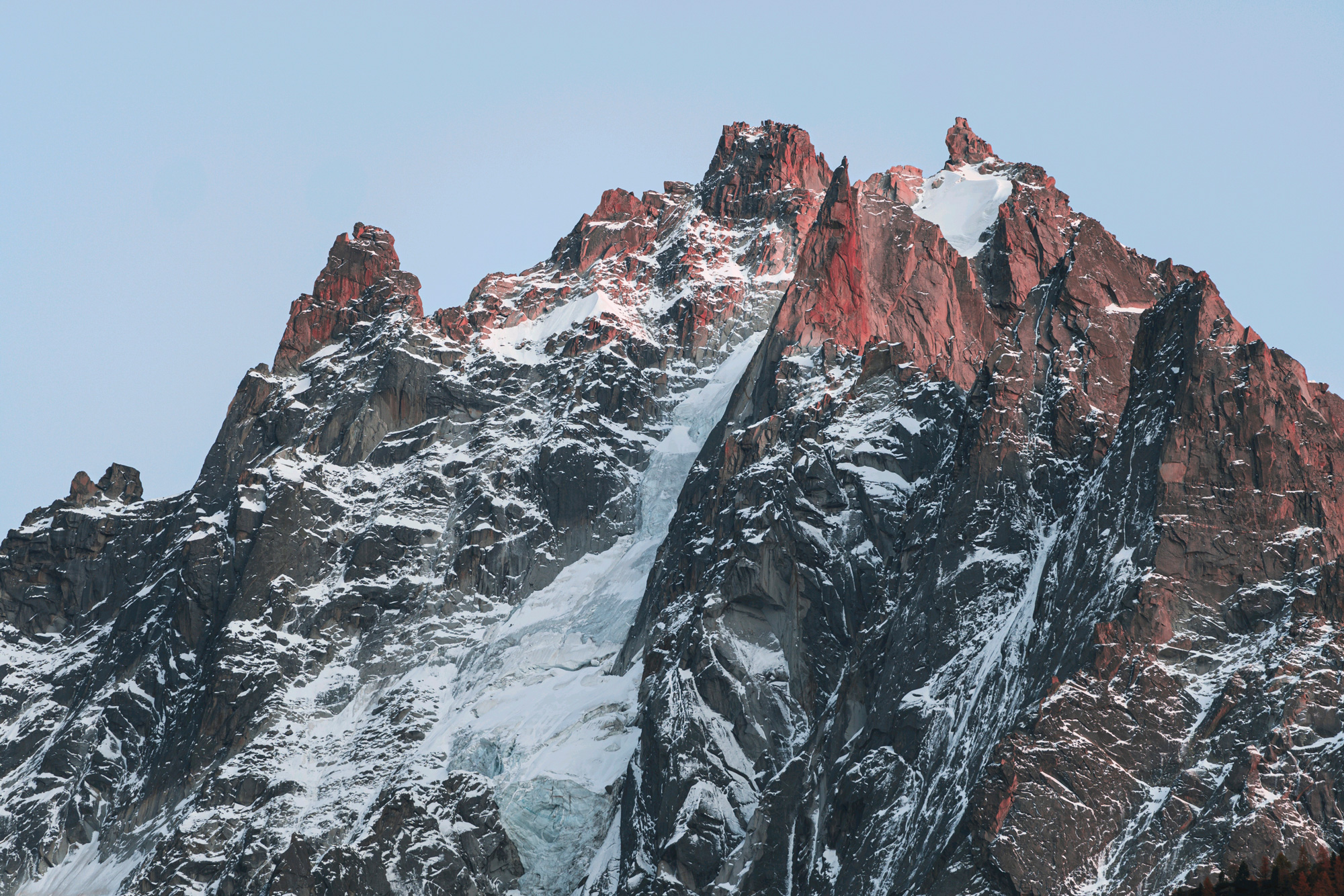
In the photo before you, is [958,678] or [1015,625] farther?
[958,678]

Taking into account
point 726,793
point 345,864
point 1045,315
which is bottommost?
point 345,864

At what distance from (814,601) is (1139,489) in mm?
39344

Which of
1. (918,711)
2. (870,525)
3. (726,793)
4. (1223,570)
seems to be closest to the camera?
(1223,570)

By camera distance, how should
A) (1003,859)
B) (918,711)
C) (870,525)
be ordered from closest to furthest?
(1003,859), (918,711), (870,525)

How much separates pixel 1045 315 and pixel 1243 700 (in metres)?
48.1

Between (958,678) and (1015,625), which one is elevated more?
(1015,625)

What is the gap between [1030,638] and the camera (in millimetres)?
148750

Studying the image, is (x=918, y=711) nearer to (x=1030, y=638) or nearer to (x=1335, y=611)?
(x=1030, y=638)

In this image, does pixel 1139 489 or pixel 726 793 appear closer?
pixel 1139 489

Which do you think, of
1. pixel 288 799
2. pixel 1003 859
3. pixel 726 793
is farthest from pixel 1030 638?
pixel 288 799

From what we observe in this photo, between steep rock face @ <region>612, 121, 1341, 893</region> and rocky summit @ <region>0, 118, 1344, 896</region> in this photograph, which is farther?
rocky summit @ <region>0, 118, 1344, 896</region>

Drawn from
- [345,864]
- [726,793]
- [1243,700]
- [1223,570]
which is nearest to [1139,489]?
[1223,570]

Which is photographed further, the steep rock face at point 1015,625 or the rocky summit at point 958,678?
the rocky summit at point 958,678

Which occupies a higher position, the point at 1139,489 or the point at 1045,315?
the point at 1045,315
